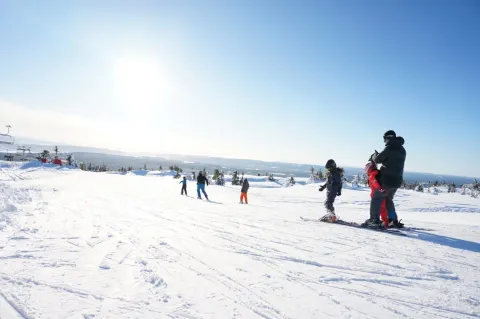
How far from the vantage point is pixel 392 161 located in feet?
20.1

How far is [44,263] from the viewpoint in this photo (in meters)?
3.29

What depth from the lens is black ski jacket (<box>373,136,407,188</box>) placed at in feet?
20.1

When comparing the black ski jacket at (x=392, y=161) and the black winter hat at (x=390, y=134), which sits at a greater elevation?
the black winter hat at (x=390, y=134)

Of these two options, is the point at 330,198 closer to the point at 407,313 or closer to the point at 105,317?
the point at 407,313

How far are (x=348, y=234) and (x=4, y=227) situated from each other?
723 centimetres

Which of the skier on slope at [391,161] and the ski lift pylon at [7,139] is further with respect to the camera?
the ski lift pylon at [7,139]

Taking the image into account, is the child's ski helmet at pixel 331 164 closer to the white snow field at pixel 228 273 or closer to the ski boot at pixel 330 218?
the ski boot at pixel 330 218

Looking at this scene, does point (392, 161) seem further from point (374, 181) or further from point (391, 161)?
point (374, 181)

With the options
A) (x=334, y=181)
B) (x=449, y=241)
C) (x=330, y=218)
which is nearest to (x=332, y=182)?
(x=334, y=181)

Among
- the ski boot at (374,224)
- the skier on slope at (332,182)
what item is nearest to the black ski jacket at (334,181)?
the skier on slope at (332,182)

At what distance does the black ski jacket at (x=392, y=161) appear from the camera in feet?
20.1

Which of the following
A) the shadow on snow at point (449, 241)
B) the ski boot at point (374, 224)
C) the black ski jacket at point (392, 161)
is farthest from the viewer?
the ski boot at point (374, 224)

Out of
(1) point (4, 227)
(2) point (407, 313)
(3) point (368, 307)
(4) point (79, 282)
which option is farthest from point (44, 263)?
(2) point (407, 313)

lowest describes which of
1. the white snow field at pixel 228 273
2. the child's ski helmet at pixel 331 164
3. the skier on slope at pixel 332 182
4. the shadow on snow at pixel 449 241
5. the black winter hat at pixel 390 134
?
the white snow field at pixel 228 273
